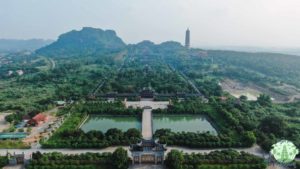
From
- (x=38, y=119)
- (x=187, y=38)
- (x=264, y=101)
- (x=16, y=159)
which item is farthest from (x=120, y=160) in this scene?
(x=187, y=38)

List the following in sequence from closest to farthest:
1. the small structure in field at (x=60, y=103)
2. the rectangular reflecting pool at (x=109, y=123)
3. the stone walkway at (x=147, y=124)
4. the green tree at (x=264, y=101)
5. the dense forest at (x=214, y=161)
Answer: the dense forest at (x=214, y=161) → the stone walkway at (x=147, y=124) → the rectangular reflecting pool at (x=109, y=123) → the small structure in field at (x=60, y=103) → the green tree at (x=264, y=101)

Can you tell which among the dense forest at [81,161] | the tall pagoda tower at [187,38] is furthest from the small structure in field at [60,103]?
the tall pagoda tower at [187,38]

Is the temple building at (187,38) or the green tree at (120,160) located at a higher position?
the temple building at (187,38)

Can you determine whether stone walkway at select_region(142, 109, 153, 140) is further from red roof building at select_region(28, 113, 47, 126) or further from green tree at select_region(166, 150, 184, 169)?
red roof building at select_region(28, 113, 47, 126)

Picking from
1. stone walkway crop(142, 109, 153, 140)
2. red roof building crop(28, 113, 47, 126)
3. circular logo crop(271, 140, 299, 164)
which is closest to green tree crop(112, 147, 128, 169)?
stone walkway crop(142, 109, 153, 140)

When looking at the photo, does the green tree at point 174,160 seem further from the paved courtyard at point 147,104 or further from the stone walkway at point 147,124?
the paved courtyard at point 147,104

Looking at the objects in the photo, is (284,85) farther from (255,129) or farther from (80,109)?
(80,109)
